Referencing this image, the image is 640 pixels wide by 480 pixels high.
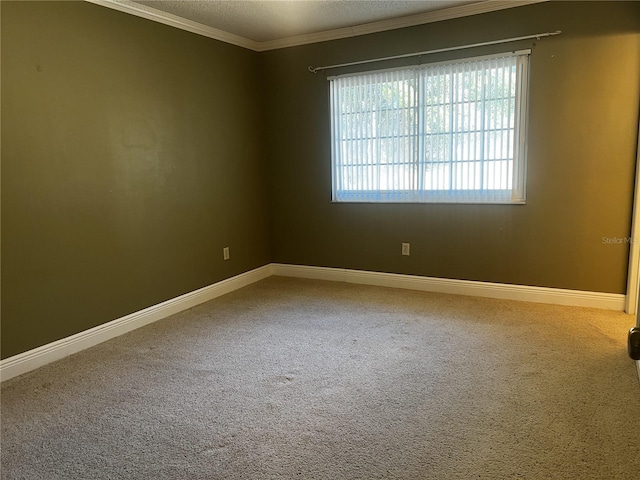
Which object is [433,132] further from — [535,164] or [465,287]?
[465,287]

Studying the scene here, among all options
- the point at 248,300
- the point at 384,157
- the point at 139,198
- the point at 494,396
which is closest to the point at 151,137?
the point at 139,198

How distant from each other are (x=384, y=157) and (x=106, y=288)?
2540 millimetres

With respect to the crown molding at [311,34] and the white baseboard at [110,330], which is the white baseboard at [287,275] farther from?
the crown molding at [311,34]

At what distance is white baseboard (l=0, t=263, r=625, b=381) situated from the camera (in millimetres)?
2768

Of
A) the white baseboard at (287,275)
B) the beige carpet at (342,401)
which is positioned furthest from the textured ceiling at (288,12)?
the beige carpet at (342,401)

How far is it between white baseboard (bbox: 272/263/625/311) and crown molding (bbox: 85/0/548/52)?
7.24 ft

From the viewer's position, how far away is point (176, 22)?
3.55 m

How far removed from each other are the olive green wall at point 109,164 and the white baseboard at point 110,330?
0.19ft

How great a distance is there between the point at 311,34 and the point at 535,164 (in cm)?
233

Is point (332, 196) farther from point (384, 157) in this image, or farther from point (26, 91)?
point (26, 91)

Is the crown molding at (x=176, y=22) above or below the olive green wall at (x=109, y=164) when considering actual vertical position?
above

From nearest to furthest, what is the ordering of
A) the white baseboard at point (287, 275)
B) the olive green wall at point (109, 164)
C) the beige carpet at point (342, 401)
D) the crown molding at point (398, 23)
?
the beige carpet at point (342, 401)
the olive green wall at point (109, 164)
the white baseboard at point (287, 275)
the crown molding at point (398, 23)

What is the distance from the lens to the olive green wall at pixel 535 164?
321cm

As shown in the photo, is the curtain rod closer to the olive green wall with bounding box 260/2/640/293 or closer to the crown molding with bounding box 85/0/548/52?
the olive green wall with bounding box 260/2/640/293
